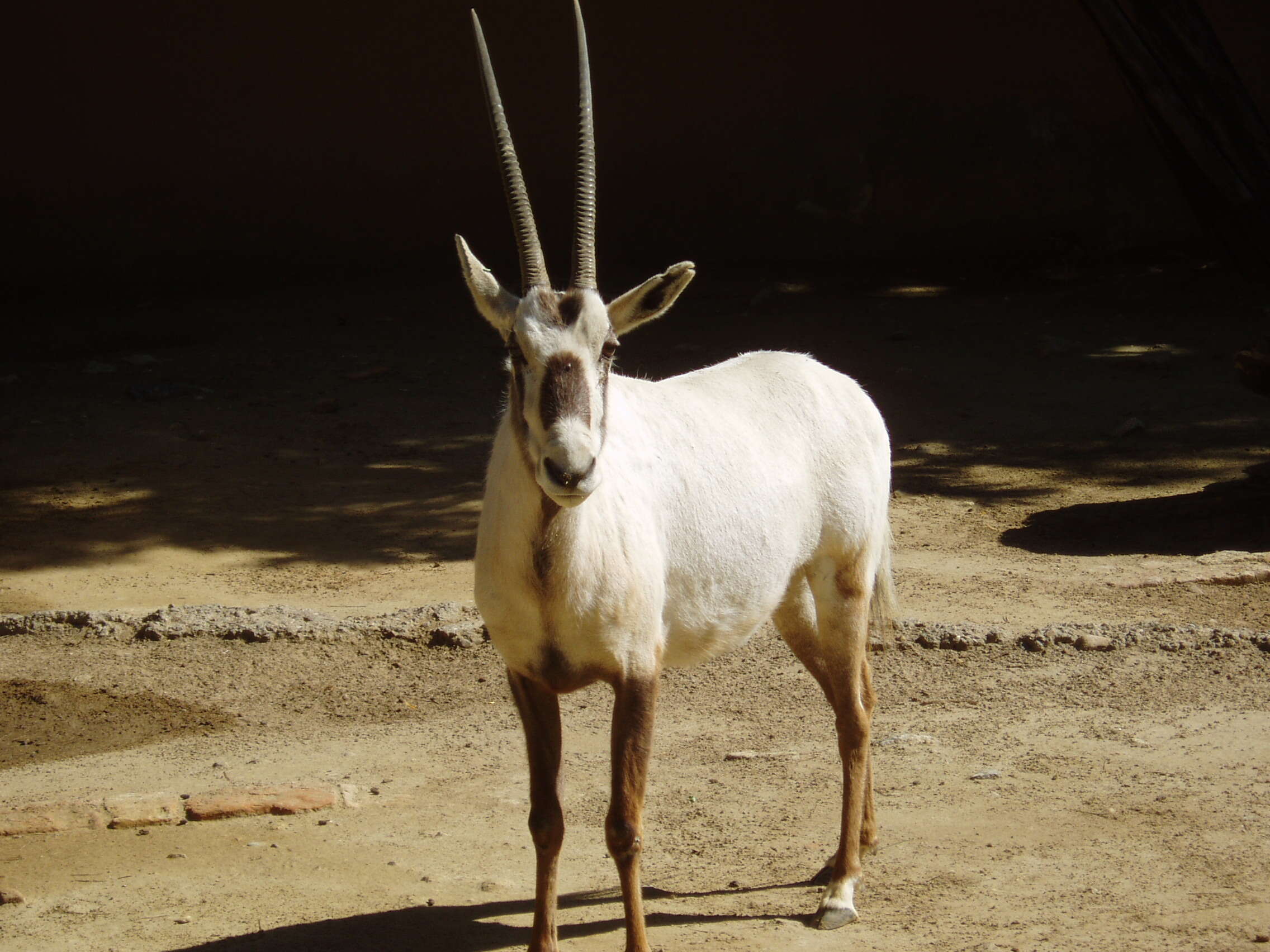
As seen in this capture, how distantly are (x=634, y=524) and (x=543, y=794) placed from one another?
779mm

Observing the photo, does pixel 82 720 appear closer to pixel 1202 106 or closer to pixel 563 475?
pixel 563 475

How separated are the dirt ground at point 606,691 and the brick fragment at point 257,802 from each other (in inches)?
2.5

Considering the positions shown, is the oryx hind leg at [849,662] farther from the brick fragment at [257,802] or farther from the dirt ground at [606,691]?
the brick fragment at [257,802]

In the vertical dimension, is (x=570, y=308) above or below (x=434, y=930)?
above

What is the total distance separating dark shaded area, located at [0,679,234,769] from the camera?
17.5 ft

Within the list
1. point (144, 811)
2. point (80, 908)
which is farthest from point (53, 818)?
point (80, 908)

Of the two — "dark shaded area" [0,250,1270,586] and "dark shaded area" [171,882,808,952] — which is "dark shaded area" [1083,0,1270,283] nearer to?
"dark shaded area" [0,250,1270,586]

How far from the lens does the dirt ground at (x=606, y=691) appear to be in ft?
13.3

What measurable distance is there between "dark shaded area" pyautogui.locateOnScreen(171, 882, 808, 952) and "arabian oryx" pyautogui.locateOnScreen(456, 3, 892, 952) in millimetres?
254

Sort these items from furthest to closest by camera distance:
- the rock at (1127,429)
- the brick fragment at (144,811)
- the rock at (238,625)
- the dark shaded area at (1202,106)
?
the rock at (1127,429) → the dark shaded area at (1202,106) → the rock at (238,625) → the brick fragment at (144,811)

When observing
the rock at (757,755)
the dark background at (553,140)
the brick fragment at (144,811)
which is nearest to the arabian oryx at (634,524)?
the rock at (757,755)

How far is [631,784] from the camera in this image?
141 inches

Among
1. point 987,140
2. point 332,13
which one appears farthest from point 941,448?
point 332,13

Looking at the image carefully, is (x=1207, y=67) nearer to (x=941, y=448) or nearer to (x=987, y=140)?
(x=941, y=448)
